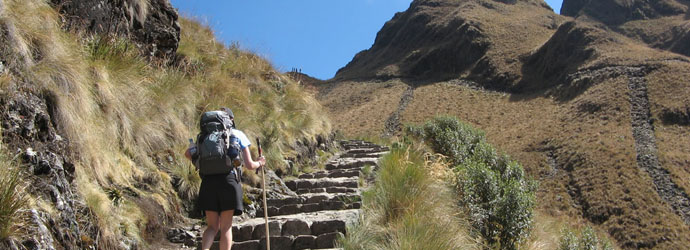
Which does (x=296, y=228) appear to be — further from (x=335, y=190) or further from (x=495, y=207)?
(x=495, y=207)

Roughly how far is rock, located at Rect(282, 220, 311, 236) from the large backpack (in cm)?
190

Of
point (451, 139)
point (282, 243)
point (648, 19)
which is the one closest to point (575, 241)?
point (451, 139)

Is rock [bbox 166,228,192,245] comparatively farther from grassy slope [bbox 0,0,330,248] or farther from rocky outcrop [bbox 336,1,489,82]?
rocky outcrop [bbox 336,1,489,82]

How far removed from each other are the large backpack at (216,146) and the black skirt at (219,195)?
76mm

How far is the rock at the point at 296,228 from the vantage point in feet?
18.6

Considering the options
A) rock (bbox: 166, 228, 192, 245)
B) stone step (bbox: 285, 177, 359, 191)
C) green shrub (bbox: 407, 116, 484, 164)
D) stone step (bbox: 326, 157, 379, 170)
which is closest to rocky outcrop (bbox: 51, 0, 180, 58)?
rock (bbox: 166, 228, 192, 245)

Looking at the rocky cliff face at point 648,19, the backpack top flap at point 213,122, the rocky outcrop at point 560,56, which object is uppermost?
the rocky cliff face at point 648,19

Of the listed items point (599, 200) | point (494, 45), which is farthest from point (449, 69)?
point (599, 200)

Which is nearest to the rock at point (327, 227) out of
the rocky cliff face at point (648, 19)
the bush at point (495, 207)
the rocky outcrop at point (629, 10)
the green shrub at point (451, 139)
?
the bush at point (495, 207)

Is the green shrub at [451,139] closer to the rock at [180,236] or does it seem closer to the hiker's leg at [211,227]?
the rock at [180,236]

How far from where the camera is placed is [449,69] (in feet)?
273

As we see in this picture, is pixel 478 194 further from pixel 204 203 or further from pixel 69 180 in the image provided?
pixel 69 180

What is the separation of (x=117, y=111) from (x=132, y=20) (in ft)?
10.2

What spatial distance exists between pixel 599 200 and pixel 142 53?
2717 cm
